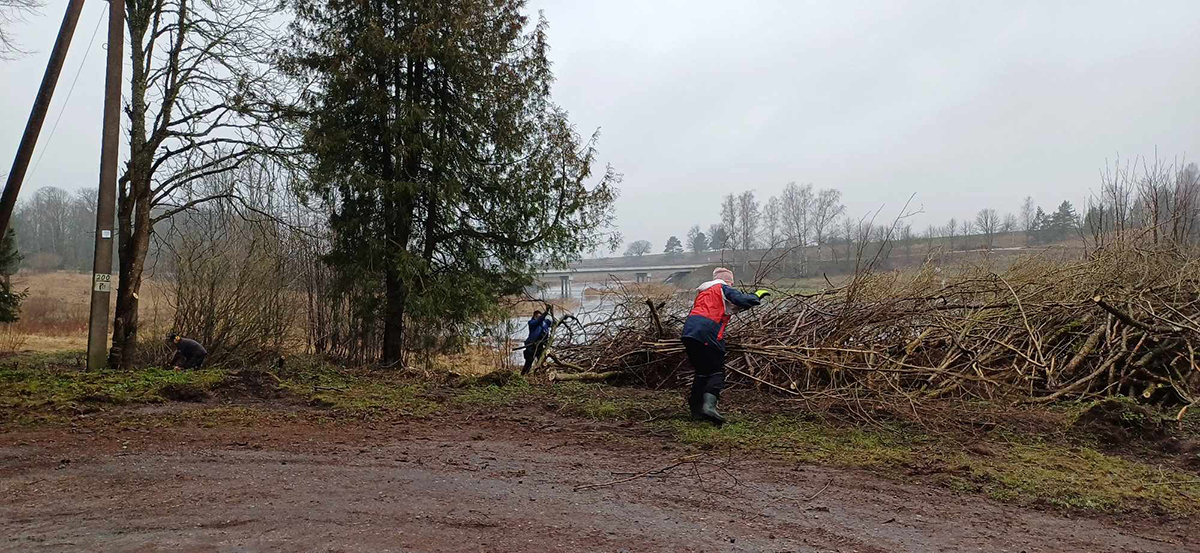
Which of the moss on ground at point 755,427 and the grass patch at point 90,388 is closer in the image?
the moss on ground at point 755,427

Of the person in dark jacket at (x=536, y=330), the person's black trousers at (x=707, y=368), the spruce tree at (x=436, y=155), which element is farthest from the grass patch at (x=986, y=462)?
the spruce tree at (x=436, y=155)

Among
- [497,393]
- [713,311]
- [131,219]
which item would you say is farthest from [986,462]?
[131,219]

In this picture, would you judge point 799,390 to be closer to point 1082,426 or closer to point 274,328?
point 1082,426

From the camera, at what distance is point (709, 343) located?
6.35 m

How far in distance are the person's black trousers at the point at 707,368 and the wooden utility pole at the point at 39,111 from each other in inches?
378

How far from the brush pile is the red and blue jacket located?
1171 millimetres

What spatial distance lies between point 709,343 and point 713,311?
0.29 metres

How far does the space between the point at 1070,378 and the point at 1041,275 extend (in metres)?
2.26

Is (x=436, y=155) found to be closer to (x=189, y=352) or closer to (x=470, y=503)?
(x=189, y=352)

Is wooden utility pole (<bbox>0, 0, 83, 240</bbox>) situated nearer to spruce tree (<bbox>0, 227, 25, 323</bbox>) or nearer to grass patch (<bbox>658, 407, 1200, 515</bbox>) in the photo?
spruce tree (<bbox>0, 227, 25, 323</bbox>)

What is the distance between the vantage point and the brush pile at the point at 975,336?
725 centimetres

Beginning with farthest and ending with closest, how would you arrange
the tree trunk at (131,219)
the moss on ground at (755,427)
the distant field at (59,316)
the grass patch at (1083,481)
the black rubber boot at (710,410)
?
1. the distant field at (59,316)
2. the tree trunk at (131,219)
3. the black rubber boot at (710,410)
4. the moss on ground at (755,427)
5. the grass patch at (1083,481)

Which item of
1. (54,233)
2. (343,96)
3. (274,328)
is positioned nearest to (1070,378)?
(343,96)

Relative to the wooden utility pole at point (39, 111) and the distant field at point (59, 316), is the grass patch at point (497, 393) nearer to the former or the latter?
the wooden utility pole at point (39, 111)
